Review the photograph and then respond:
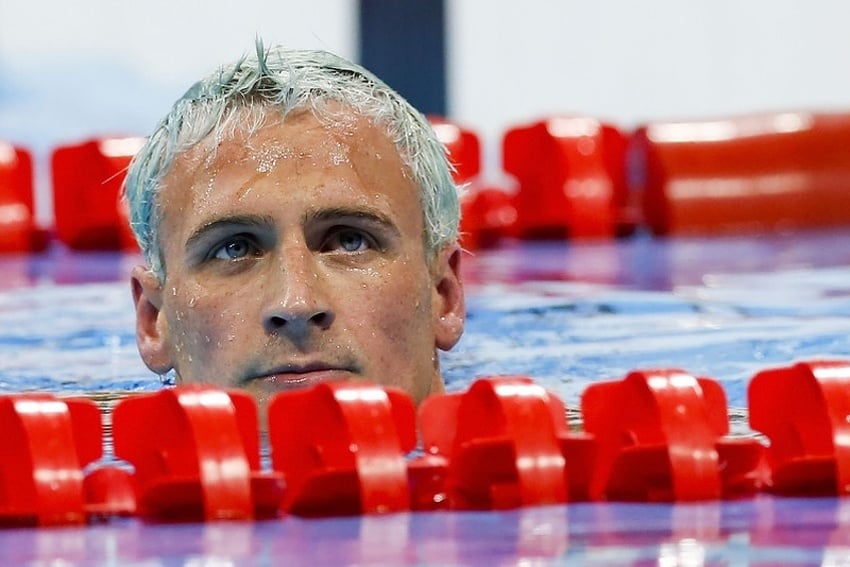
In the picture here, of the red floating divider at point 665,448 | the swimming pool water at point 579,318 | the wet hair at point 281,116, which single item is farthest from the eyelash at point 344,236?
the swimming pool water at point 579,318

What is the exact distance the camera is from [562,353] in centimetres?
348

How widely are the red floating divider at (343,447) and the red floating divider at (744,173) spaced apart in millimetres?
3808

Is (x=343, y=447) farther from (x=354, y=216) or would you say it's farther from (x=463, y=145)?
(x=463, y=145)

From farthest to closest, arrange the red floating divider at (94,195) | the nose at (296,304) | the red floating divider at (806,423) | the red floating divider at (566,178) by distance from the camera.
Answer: the red floating divider at (566,178)
the red floating divider at (94,195)
the nose at (296,304)
the red floating divider at (806,423)

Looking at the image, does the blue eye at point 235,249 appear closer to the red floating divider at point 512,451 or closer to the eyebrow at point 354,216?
the eyebrow at point 354,216

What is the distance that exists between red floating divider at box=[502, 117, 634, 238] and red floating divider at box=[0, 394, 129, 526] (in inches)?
150

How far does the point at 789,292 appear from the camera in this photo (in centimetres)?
429

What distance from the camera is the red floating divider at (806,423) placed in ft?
6.31

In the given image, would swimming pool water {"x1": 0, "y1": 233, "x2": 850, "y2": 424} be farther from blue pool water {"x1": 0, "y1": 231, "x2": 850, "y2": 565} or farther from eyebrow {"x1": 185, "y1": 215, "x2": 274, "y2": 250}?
eyebrow {"x1": 185, "y1": 215, "x2": 274, "y2": 250}

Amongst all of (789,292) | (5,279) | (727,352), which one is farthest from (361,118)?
(5,279)

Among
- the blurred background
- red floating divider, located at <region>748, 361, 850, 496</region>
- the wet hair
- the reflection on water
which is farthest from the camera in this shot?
the blurred background

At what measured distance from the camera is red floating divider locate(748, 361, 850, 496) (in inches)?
75.7

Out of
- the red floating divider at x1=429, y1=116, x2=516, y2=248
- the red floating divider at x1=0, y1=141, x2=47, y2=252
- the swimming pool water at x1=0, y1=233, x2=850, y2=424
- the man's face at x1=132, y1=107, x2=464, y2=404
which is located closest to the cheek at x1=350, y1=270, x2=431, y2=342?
the man's face at x1=132, y1=107, x2=464, y2=404

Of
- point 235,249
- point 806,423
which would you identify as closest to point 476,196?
point 235,249
